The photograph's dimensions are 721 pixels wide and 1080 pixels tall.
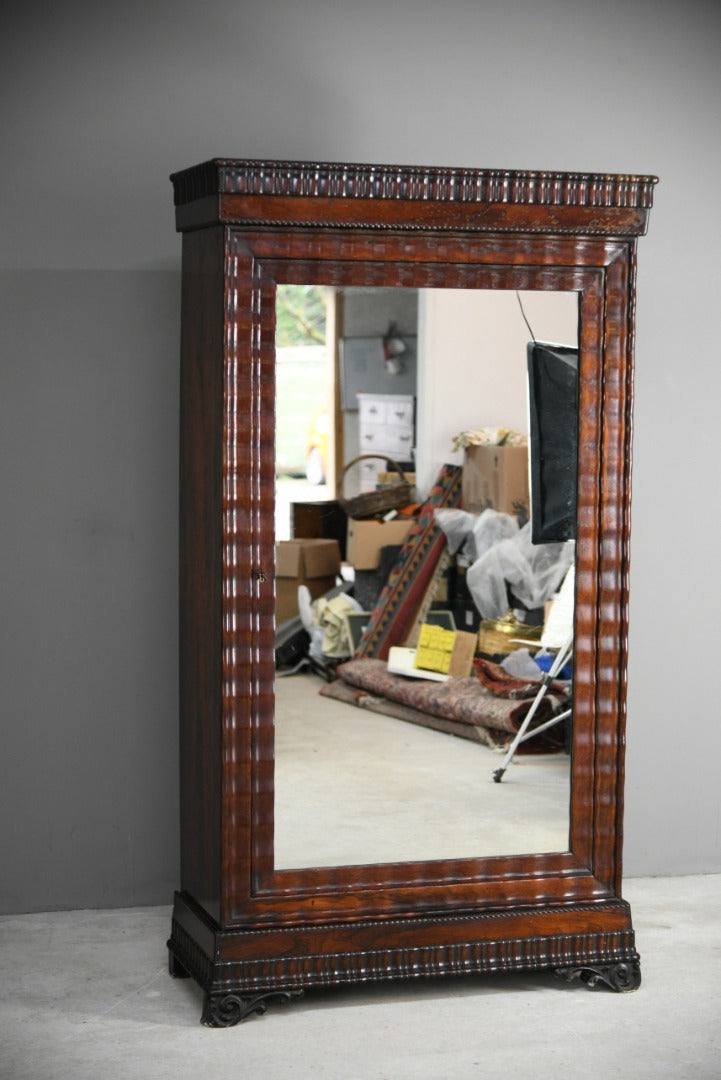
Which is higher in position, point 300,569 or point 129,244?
point 129,244

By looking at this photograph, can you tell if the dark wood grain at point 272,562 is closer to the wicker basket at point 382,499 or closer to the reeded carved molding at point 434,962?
the reeded carved molding at point 434,962

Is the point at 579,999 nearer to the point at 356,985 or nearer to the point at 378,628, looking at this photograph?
the point at 356,985

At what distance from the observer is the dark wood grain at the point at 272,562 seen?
3236 mm

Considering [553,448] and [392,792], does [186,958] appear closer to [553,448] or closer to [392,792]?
[392,792]

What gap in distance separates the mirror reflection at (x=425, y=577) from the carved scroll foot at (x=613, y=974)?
1.06ft

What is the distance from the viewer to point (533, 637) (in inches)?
140

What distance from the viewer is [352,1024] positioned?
333 cm

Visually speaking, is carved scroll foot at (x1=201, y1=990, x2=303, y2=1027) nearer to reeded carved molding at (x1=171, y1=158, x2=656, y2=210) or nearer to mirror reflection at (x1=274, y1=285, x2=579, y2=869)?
mirror reflection at (x1=274, y1=285, x2=579, y2=869)

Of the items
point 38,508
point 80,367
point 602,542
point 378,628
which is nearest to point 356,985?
point 378,628

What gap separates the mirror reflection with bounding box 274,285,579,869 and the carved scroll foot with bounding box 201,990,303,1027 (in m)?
0.34

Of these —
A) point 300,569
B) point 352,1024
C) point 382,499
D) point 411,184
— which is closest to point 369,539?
point 382,499

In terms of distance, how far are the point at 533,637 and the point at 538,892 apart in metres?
→ 0.64

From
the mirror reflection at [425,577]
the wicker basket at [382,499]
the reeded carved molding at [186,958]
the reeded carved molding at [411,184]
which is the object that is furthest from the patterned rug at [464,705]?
the reeded carved molding at [411,184]

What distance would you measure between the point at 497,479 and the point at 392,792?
82 centimetres
